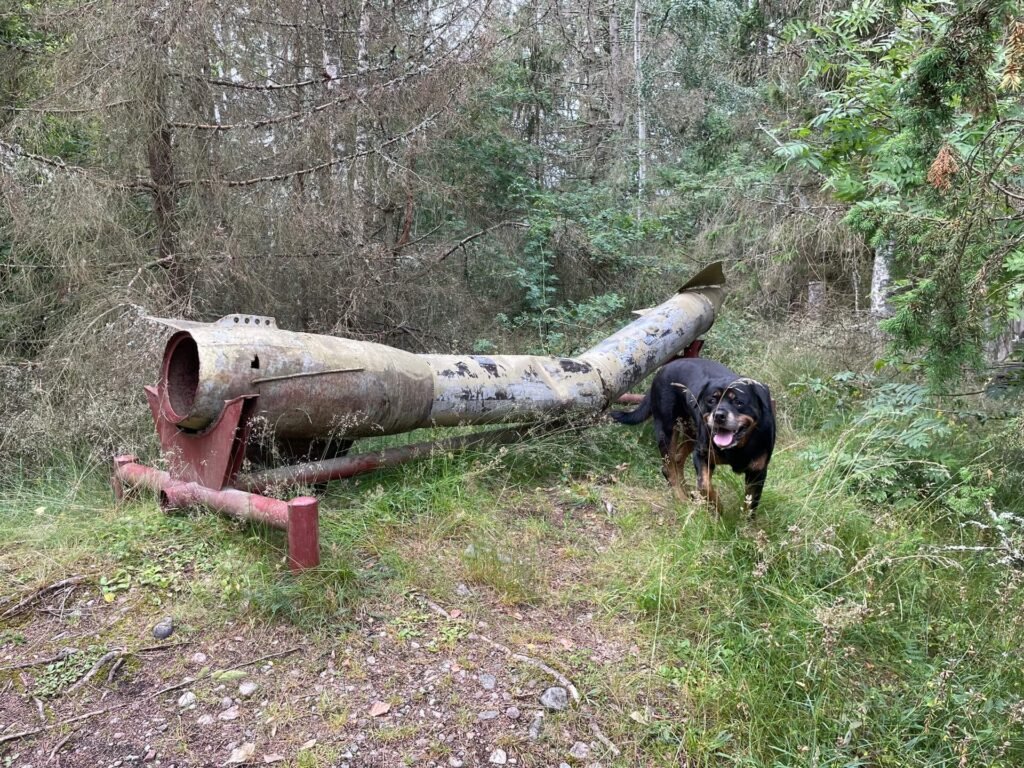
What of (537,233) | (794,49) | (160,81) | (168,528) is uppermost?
(794,49)

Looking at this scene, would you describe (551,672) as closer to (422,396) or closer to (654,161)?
(422,396)

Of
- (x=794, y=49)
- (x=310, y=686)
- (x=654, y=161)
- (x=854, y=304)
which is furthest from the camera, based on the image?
(x=654, y=161)

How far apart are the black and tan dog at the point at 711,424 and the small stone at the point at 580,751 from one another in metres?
1.68

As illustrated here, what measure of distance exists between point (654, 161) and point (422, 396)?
12.2 metres

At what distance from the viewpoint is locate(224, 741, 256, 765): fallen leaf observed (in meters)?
2.09

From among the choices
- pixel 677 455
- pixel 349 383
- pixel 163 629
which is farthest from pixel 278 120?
pixel 163 629

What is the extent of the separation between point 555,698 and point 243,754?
1.10m

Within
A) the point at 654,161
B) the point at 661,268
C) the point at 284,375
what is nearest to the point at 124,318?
the point at 284,375

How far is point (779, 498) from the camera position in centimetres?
395

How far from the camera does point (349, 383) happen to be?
370 cm

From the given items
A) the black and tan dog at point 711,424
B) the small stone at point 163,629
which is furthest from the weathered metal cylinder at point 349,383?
the small stone at point 163,629

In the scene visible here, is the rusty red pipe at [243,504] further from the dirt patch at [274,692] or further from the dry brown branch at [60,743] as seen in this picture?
the dry brown branch at [60,743]

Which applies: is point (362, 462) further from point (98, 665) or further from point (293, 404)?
point (98, 665)

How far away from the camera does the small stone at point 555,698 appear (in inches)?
93.7
